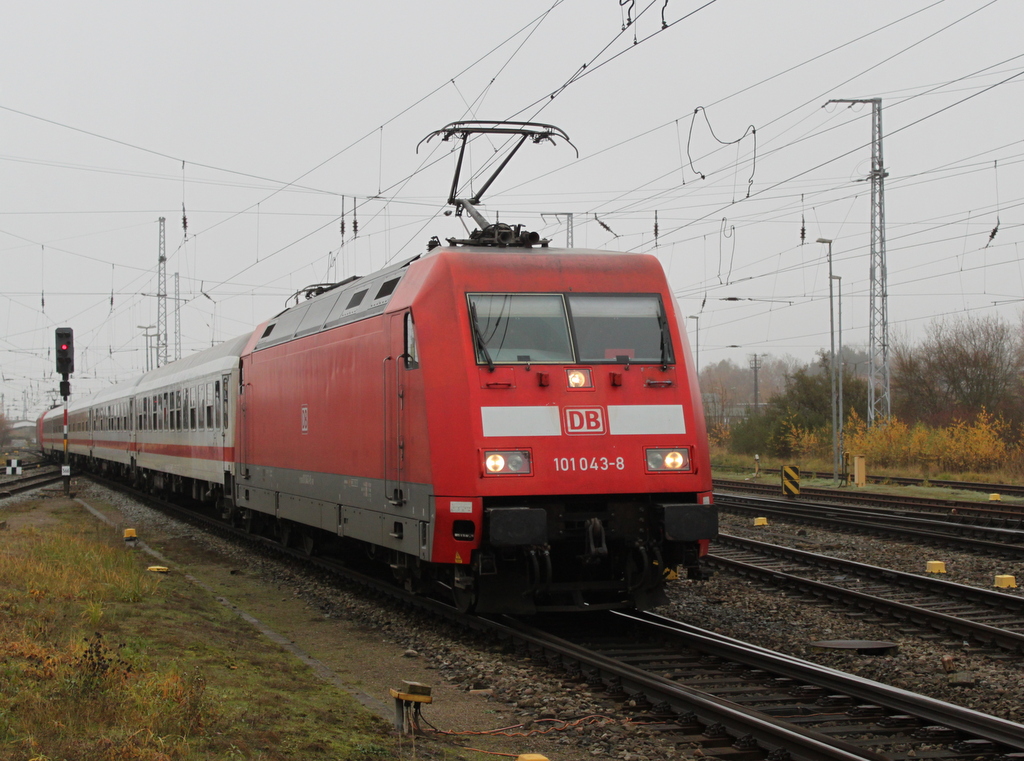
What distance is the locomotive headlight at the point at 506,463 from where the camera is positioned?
8.64 meters

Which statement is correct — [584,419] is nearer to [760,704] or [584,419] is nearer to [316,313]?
[760,704]

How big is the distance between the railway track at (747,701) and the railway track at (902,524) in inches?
309

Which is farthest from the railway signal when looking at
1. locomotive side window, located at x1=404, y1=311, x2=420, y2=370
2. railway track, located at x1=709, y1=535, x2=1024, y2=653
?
locomotive side window, located at x1=404, y1=311, x2=420, y2=370

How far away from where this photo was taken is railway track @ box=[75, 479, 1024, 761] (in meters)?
5.89

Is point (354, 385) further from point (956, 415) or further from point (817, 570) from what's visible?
point (956, 415)

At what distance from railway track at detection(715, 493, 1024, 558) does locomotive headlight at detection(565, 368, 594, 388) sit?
8.69 metres

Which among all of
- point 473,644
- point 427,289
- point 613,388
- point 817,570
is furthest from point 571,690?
point 817,570

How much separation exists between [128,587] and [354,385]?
3228 millimetres

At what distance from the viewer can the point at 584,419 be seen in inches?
355

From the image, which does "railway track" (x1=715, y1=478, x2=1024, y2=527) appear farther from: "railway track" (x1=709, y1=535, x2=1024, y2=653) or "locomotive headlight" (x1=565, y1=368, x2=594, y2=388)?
"locomotive headlight" (x1=565, y1=368, x2=594, y2=388)

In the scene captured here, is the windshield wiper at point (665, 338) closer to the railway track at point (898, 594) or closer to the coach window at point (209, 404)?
the railway track at point (898, 594)

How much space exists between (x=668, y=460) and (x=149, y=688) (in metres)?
4.83

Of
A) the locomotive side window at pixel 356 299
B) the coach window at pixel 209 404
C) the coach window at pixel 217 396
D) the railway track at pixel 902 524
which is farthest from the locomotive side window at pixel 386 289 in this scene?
the coach window at pixel 209 404

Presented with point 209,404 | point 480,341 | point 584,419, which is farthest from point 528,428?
point 209,404
